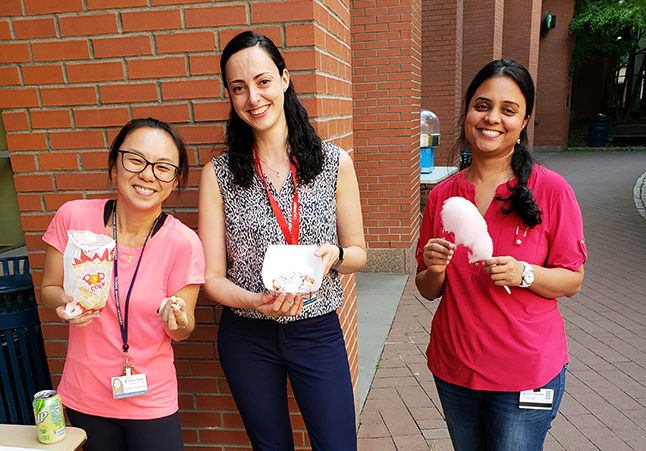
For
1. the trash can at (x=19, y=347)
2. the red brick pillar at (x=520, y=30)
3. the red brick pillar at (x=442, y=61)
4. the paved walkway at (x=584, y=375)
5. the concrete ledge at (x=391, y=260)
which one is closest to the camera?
the trash can at (x=19, y=347)

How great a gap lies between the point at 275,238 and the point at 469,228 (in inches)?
28.2

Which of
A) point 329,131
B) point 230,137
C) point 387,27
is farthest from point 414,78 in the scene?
point 230,137

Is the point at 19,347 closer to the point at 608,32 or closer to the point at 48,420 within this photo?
the point at 48,420

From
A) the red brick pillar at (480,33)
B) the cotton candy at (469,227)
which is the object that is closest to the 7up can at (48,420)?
the cotton candy at (469,227)

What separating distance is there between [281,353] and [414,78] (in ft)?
16.0

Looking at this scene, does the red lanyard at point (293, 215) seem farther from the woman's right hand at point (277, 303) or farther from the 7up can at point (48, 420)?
the 7up can at point (48, 420)

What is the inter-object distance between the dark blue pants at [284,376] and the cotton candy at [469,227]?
25.5 inches

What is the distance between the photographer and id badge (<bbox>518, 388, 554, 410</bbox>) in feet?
5.60

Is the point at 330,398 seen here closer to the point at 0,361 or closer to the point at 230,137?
the point at 230,137

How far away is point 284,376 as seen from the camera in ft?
6.52

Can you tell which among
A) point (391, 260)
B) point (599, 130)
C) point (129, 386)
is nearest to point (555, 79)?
point (599, 130)

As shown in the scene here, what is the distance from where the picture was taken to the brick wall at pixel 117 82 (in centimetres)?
223

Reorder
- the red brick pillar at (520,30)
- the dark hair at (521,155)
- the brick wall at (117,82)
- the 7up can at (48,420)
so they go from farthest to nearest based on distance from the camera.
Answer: the red brick pillar at (520,30), the brick wall at (117,82), the dark hair at (521,155), the 7up can at (48,420)

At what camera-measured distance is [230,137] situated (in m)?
1.98
